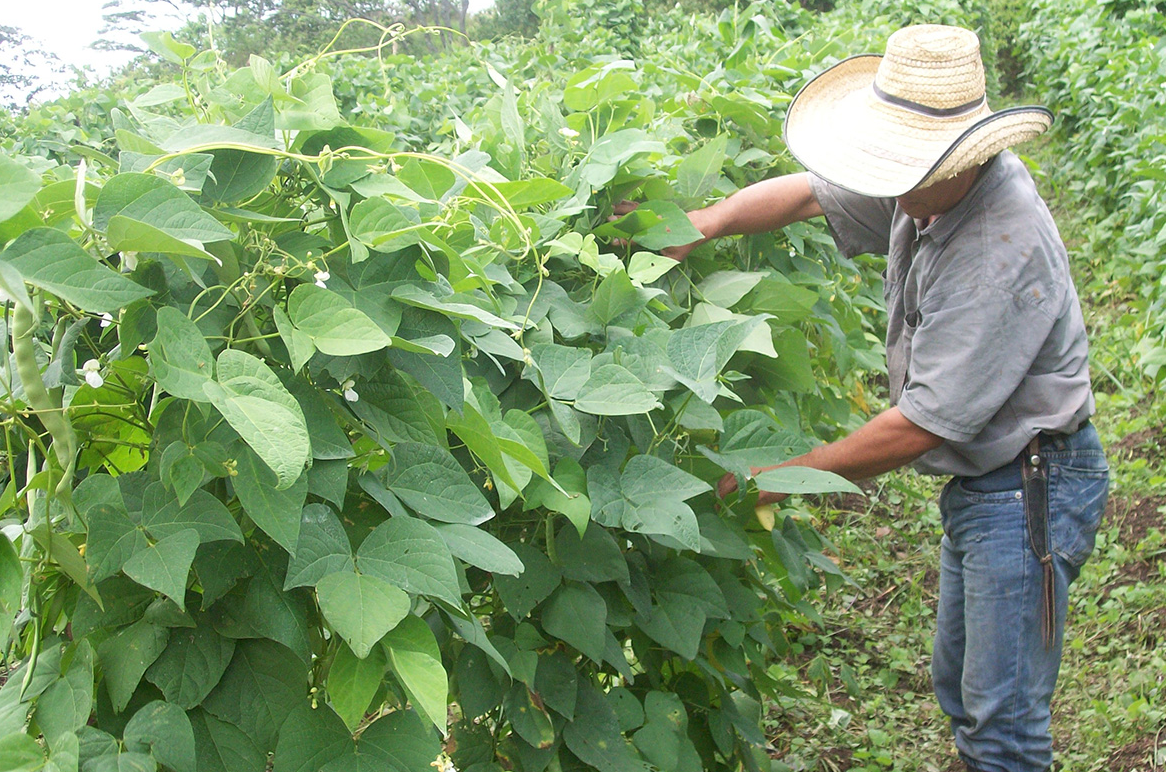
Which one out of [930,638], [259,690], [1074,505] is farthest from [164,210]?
[930,638]

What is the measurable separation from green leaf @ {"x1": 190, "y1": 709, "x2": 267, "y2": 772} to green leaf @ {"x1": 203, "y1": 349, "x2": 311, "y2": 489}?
0.34 meters

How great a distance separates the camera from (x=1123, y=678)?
3.06 meters

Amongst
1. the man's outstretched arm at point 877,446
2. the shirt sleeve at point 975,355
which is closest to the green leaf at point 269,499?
the man's outstretched arm at point 877,446

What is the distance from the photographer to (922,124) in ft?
6.14

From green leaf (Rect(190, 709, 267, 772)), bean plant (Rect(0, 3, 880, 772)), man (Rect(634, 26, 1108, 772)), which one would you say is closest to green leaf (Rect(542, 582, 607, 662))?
bean plant (Rect(0, 3, 880, 772))

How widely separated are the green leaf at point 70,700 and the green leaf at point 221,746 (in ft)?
0.39

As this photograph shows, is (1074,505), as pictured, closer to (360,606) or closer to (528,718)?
(528,718)

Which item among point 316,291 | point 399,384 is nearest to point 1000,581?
→ point 399,384

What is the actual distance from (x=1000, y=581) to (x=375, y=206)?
1704mm

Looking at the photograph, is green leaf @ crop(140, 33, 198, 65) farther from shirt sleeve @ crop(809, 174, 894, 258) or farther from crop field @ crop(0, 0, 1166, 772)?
shirt sleeve @ crop(809, 174, 894, 258)

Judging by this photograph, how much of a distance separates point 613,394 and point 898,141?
0.94m

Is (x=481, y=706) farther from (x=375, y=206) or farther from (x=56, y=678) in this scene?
(x=375, y=206)

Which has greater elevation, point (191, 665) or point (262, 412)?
point (262, 412)

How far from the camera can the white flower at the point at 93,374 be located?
0.85 meters
